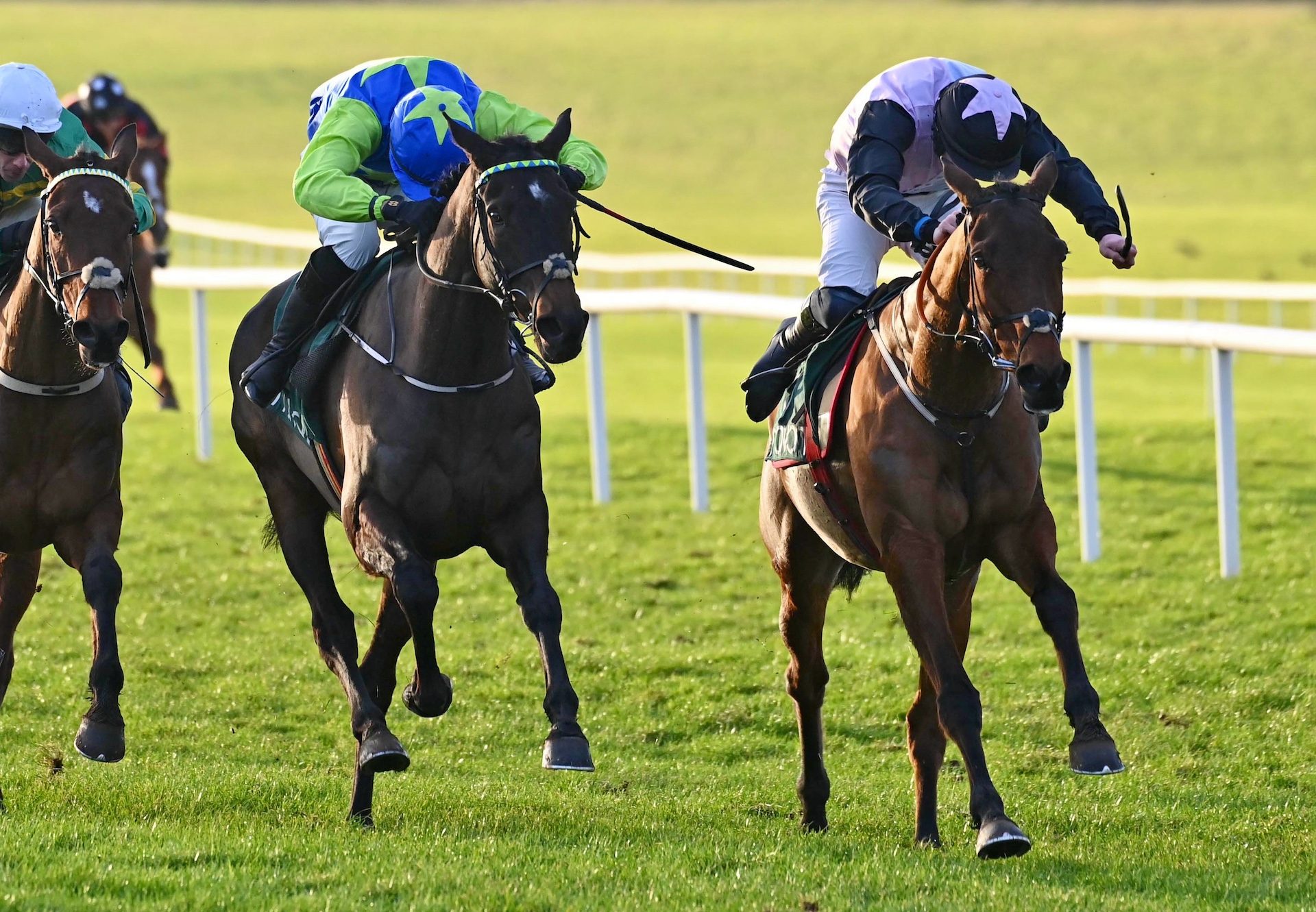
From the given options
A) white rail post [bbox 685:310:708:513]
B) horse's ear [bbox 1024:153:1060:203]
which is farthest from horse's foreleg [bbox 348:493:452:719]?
white rail post [bbox 685:310:708:513]

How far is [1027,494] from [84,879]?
2.66 m

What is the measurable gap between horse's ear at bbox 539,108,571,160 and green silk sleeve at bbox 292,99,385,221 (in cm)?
60

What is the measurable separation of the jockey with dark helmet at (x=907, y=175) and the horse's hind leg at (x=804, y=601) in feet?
1.40

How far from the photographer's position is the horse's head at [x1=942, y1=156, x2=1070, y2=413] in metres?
4.85

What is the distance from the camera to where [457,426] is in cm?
579

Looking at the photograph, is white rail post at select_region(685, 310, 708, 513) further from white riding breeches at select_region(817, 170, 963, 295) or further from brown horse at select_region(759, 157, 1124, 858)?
brown horse at select_region(759, 157, 1124, 858)

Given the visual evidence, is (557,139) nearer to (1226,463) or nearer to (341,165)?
(341,165)

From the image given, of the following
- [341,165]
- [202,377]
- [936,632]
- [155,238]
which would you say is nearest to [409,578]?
[341,165]

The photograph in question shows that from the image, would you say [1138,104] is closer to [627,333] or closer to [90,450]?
[627,333]

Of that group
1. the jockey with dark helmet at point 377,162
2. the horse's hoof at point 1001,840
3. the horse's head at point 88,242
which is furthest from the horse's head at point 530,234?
the horse's hoof at point 1001,840

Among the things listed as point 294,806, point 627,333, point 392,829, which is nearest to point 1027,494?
point 392,829

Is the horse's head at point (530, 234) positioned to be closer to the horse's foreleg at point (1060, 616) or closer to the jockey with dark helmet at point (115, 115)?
the horse's foreleg at point (1060, 616)

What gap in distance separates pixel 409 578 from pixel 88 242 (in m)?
1.30

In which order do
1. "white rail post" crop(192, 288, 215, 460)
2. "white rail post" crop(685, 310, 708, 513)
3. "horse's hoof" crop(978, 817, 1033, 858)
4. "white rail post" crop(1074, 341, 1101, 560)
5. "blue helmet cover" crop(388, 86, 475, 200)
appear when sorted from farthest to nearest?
1. "white rail post" crop(192, 288, 215, 460)
2. "white rail post" crop(685, 310, 708, 513)
3. "white rail post" crop(1074, 341, 1101, 560)
4. "blue helmet cover" crop(388, 86, 475, 200)
5. "horse's hoof" crop(978, 817, 1033, 858)
